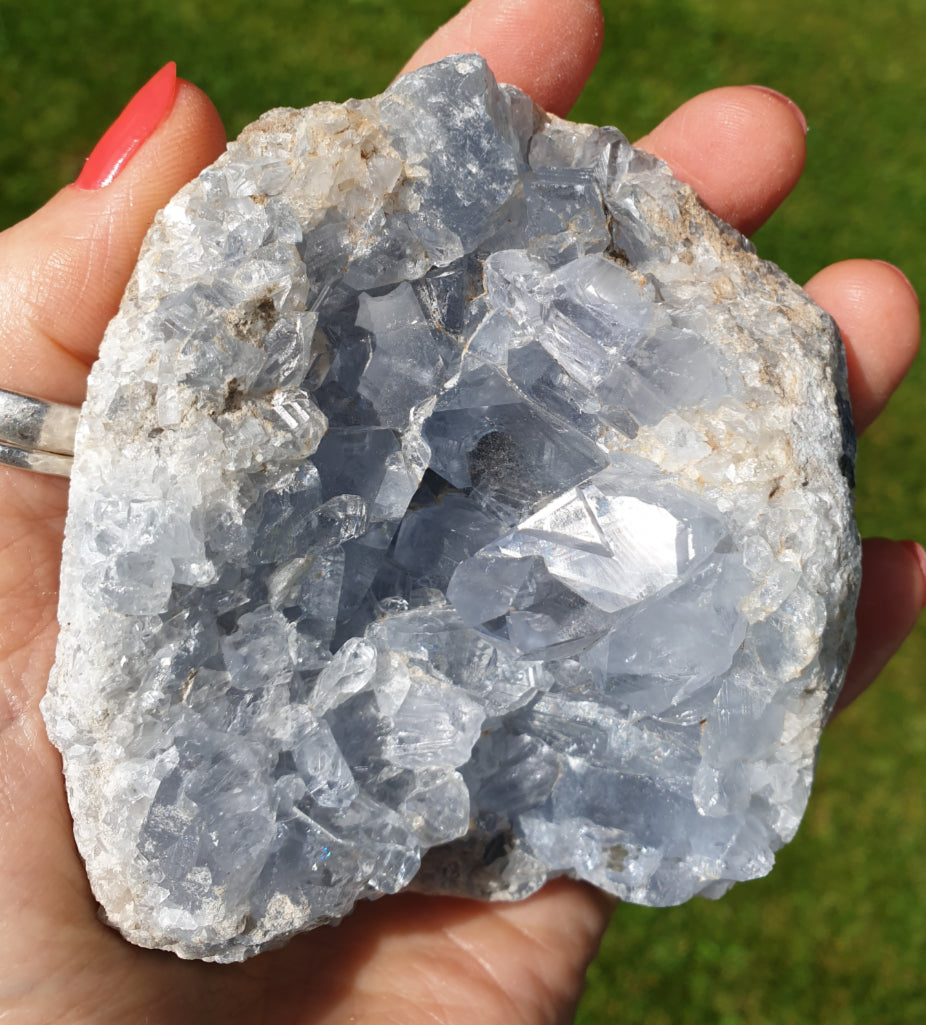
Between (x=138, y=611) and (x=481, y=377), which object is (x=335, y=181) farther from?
(x=138, y=611)

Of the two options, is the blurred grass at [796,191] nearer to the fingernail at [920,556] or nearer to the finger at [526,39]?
the fingernail at [920,556]

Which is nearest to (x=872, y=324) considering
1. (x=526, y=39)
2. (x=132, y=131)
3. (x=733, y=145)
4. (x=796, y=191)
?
(x=733, y=145)

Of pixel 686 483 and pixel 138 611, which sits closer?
pixel 138 611

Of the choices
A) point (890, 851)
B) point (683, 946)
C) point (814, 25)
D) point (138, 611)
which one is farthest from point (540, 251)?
point (814, 25)

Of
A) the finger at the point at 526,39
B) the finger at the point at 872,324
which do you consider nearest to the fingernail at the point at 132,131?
the finger at the point at 526,39

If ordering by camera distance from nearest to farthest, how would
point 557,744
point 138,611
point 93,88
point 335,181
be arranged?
1. point 138,611
2. point 335,181
3. point 557,744
4. point 93,88

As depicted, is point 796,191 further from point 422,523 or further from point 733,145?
point 422,523
